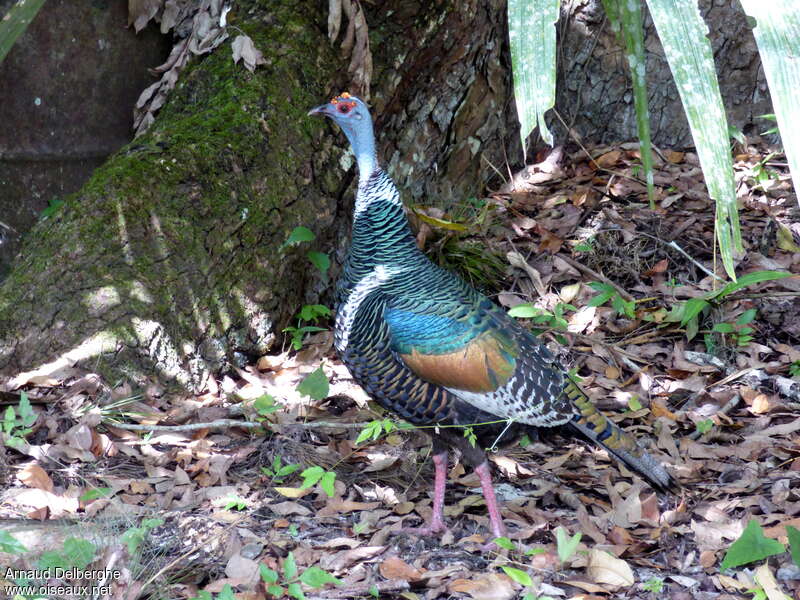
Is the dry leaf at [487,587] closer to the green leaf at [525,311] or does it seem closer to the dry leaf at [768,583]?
the dry leaf at [768,583]

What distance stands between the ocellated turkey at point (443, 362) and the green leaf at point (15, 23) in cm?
223

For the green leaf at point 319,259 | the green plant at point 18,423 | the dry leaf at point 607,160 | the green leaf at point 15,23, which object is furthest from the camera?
the dry leaf at point 607,160

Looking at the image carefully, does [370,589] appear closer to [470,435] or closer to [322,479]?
[322,479]

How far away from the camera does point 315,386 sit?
3965 millimetres

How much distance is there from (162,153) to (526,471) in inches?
101

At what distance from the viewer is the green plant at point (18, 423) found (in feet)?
11.4

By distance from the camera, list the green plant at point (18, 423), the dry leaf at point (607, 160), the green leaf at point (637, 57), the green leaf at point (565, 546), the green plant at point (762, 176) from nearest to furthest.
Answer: the green leaf at point (637, 57), the green leaf at point (565, 546), the green plant at point (18, 423), the green plant at point (762, 176), the dry leaf at point (607, 160)

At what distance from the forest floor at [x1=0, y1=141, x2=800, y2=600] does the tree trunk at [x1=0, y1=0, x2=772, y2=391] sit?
0.25 m

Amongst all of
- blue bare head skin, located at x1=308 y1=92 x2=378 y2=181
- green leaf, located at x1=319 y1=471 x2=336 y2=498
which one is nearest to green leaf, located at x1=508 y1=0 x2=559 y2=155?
green leaf, located at x1=319 y1=471 x2=336 y2=498

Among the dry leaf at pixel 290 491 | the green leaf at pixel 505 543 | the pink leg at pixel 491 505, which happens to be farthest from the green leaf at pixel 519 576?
the dry leaf at pixel 290 491

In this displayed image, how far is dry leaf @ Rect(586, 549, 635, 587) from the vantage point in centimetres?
295

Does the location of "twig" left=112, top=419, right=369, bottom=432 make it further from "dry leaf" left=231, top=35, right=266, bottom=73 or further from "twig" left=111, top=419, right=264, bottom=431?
"dry leaf" left=231, top=35, right=266, bottom=73

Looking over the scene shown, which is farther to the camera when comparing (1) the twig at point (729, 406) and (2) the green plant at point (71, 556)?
(1) the twig at point (729, 406)

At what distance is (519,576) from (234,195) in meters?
2.66
